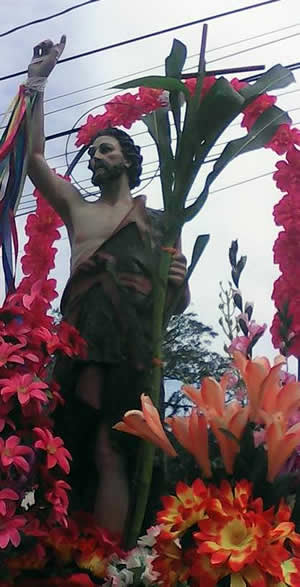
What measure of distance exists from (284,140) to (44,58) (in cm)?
77

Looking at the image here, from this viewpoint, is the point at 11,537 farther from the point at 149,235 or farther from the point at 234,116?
the point at 234,116

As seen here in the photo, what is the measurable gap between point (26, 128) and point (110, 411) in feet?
2.80

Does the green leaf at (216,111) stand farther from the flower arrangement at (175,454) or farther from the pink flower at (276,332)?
the pink flower at (276,332)

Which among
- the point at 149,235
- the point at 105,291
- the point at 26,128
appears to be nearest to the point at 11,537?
the point at 105,291

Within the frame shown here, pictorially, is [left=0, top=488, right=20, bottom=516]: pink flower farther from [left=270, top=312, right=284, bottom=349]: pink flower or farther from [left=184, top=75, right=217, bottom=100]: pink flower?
[left=184, top=75, right=217, bottom=100]: pink flower

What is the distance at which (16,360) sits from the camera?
2.01 meters

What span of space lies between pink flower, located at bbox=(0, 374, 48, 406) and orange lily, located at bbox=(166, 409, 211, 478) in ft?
1.08

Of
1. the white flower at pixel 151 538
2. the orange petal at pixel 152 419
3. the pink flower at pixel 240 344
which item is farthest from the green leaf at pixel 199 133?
the white flower at pixel 151 538

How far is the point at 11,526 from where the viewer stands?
1870 millimetres

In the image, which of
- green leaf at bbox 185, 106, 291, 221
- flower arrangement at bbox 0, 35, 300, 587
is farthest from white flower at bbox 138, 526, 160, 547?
green leaf at bbox 185, 106, 291, 221

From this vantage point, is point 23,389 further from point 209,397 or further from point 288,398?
point 288,398

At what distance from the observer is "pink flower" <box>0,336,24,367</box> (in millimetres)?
2016

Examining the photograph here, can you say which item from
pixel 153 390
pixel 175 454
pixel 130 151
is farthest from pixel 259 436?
pixel 130 151

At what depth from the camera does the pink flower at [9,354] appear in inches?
79.4
